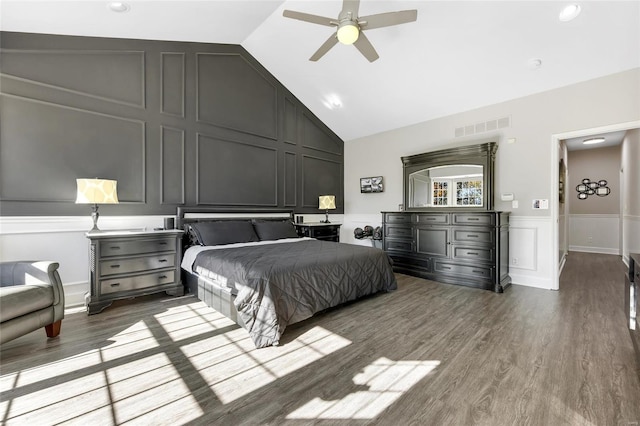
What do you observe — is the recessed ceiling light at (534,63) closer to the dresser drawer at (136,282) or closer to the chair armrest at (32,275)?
the dresser drawer at (136,282)

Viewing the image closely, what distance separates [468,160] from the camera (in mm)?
4465

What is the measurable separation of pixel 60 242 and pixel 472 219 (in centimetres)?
535

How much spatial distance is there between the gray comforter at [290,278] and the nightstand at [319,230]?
1.59 m

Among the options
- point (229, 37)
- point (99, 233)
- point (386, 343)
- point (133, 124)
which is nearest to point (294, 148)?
point (229, 37)

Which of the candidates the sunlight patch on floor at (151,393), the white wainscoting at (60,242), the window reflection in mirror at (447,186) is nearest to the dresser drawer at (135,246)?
the white wainscoting at (60,242)

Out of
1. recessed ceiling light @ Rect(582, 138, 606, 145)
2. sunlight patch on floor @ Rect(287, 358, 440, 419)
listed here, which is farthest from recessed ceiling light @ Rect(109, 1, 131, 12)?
recessed ceiling light @ Rect(582, 138, 606, 145)

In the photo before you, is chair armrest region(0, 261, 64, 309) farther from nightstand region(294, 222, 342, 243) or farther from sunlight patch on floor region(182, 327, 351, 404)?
nightstand region(294, 222, 342, 243)

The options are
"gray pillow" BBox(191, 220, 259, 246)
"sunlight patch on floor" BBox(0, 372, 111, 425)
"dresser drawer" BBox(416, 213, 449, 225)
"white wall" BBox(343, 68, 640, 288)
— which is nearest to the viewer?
"sunlight patch on floor" BBox(0, 372, 111, 425)

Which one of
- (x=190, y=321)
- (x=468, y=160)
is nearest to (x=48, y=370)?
(x=190, y=321)

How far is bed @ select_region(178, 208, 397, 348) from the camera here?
235 centimetres

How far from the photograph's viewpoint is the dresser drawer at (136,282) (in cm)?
300

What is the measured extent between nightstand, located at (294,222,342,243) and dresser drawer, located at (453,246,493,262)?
2.40 metres

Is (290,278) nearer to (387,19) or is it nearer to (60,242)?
(387,19)

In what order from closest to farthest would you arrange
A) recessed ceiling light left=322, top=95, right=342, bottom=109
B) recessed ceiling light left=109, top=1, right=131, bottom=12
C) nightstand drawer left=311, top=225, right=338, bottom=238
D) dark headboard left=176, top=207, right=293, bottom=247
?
1. recessed ceiling light left=109, top=1, right=131, bottom=12
2. dark headboard left=176, top=207, right=293, bottom=247
3. recessed ceiling light left=322, top=95, right=342, bottom=109
4. nightstand drawer left=311, top=225, right=338, bottom=238
